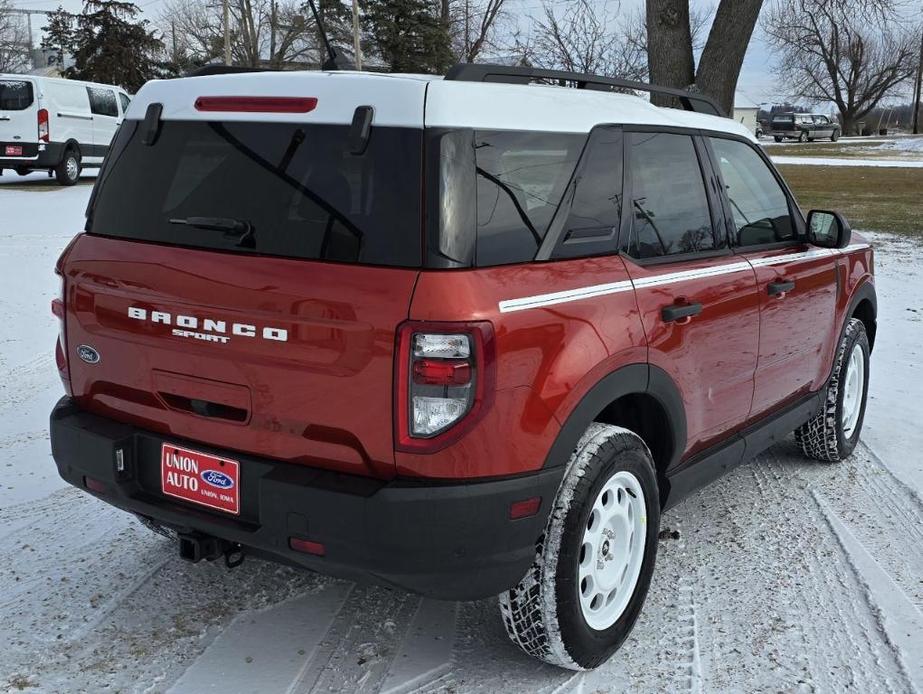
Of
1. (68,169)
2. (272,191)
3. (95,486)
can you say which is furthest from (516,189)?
(68,169)

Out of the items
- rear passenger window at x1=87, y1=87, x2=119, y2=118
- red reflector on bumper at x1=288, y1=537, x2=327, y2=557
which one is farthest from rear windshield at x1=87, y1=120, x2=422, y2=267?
rear passenger window at x1=87, y1=87, x2=119, y2=118

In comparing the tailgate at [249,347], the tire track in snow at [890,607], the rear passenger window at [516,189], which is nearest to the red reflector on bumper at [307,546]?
the tailgate at [249,347]

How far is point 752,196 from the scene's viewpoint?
4.15 meters

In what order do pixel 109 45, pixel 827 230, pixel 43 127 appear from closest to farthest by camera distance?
pixel 827 230
pixel 43 127
pixel 109 45

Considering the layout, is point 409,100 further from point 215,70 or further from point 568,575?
point 568,575

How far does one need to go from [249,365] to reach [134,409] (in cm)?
57

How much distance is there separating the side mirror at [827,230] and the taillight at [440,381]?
2.56m

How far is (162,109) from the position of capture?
3.08 m

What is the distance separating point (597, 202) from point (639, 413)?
31.6 inches

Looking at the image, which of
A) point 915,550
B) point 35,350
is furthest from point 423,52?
point 915,550

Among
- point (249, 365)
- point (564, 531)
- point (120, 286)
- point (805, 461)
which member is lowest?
point (805, 461)

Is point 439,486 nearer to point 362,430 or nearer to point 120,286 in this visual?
point 362,430

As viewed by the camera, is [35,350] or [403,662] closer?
[403,662]

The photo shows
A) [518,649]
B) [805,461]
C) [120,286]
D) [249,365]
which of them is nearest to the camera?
[249,365]
